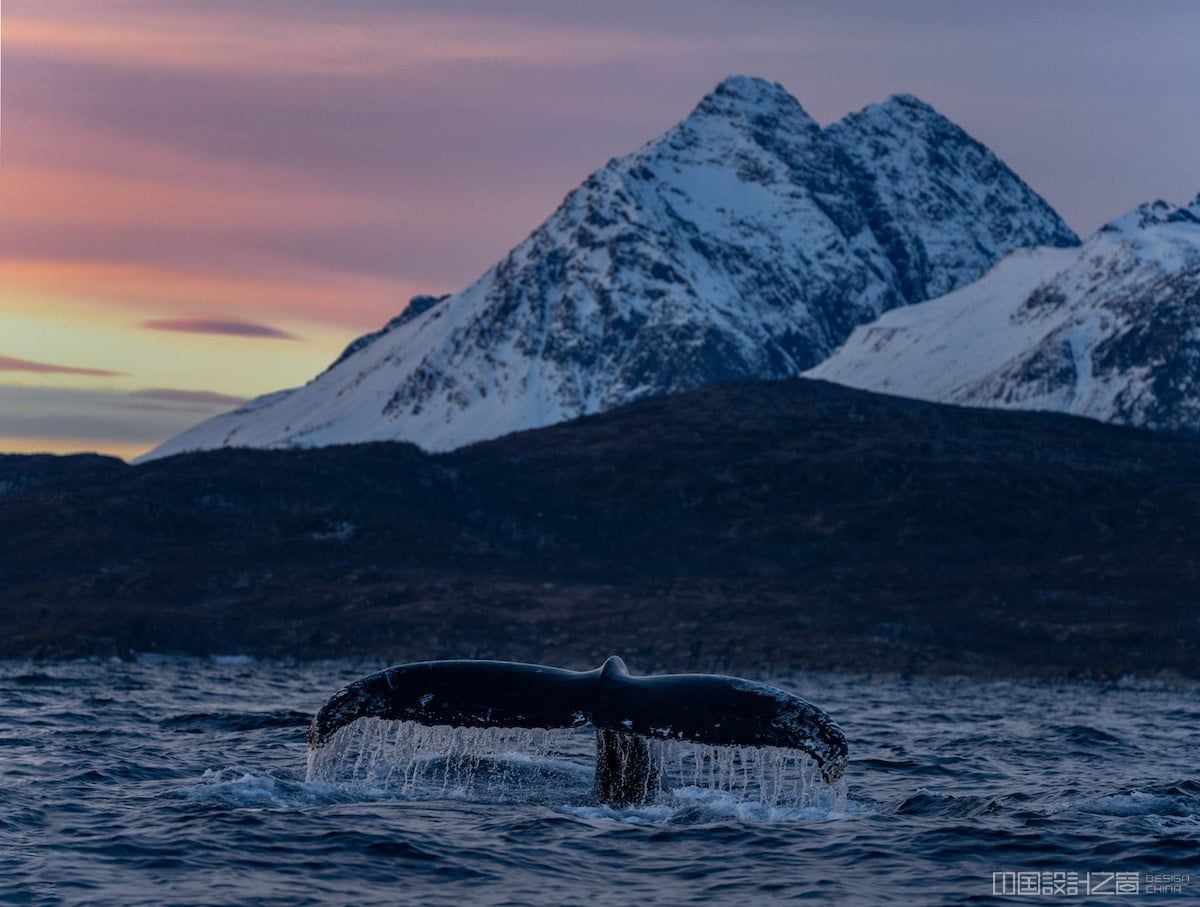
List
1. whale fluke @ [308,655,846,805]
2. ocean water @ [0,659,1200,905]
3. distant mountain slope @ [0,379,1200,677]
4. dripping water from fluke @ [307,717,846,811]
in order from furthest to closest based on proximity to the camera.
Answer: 1. distant mountain slope @ [0,379,1200,677]
2. dripping water from fluke @ [307,717,846,811]
3. whale fluke @ [308,655,846,805]
4. ocean water @ [0,659,1200,905]

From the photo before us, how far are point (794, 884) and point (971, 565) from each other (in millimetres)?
80668

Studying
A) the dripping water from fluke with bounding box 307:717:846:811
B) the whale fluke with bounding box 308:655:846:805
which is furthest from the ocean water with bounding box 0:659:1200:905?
the whale fluke with bounding box 308:655:846:805

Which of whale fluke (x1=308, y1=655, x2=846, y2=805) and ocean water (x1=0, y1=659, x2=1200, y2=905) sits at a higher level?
whale fluke (x1=308, y1=655, x2=846, y2=805)

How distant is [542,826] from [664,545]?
82.5 meters

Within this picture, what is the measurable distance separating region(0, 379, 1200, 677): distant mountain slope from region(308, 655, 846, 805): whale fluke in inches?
1993

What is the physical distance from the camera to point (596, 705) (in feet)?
61.0

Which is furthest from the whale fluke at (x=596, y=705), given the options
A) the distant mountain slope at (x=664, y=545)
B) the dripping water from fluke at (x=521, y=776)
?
the distant mountain slope at (x=664, y=545)

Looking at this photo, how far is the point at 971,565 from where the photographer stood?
96.9 m

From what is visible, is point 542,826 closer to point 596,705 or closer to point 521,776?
point 596,705

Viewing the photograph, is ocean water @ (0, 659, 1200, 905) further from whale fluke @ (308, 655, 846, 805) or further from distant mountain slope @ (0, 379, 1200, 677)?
distant mountain slope @ (0, 379, 1200, 677)

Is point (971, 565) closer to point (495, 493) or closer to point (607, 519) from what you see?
point (607, 519)

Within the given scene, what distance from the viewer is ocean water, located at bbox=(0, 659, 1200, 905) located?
17984 mm

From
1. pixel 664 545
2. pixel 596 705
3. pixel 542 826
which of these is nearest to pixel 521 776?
pixel 542 826

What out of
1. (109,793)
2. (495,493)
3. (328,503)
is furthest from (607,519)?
(109,793)
